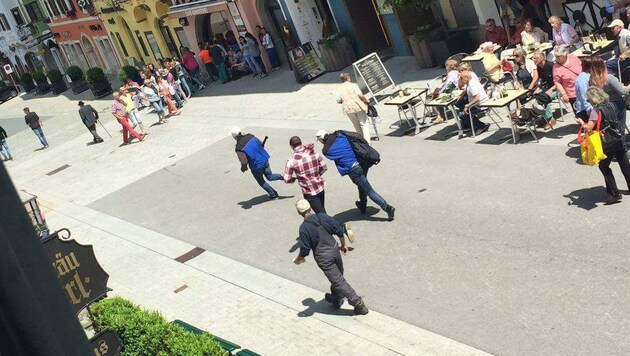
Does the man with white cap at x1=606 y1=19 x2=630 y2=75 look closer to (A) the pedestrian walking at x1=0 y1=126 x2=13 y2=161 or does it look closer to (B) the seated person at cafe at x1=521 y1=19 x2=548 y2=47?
(B) the seated person at cafe at x1=521 y1=19 x2=548 y2=47

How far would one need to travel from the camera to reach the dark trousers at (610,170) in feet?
38.2

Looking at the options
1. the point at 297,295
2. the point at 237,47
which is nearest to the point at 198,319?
the point at 297,295

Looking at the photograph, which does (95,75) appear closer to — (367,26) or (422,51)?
(367,26)

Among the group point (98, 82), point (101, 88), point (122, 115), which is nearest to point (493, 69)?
point (122, 115)

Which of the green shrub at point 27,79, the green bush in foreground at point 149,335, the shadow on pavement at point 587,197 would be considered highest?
the green shrub at point 27,79

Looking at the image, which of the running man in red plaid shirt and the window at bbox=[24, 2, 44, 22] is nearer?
the running man in red plaid shirt

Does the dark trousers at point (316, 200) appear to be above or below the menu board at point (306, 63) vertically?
below

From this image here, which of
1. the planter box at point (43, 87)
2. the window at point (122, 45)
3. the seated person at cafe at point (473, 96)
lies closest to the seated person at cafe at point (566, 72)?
the seated person at cafe at point (473, 96)

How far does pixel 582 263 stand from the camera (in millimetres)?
10750

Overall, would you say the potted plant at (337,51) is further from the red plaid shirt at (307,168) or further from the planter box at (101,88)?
the planter box at (101,88)

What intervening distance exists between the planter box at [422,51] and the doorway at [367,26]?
13.2 ft

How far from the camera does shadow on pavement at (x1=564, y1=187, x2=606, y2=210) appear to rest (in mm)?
12391

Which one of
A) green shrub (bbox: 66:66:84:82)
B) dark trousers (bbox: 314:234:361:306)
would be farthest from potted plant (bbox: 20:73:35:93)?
dark trousers (bbox: 314:234:361:306)

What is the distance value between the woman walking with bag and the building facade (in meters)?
40.6
